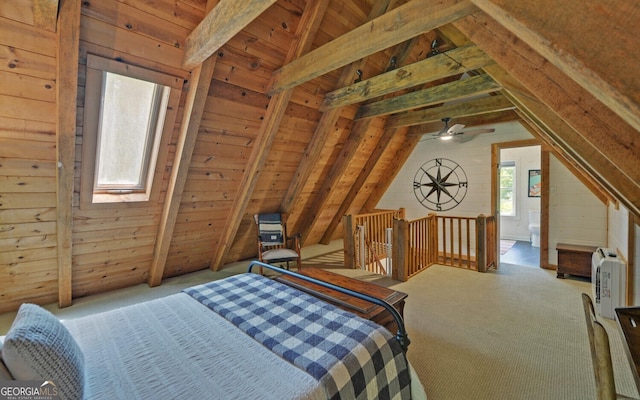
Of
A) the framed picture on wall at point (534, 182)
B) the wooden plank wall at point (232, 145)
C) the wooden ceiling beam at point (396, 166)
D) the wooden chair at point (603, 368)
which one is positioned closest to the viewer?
the wooden chair at point (603, 368)

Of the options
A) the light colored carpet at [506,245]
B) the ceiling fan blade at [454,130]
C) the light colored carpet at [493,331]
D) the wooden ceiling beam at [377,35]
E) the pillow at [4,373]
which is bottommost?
the light colored carpet at [493,331]

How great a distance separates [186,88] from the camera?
95.0 inches

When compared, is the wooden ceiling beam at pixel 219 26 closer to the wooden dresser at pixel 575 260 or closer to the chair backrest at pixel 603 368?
the chair backrest at pixel 603 368

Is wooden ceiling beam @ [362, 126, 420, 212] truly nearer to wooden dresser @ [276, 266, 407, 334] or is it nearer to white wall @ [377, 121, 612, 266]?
white wall @ [377, 121, 612, 266]

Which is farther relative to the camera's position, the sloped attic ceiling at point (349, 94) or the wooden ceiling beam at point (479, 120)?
the wooden ceiling beam at point (479, 120)

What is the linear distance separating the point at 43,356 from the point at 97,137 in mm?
1874

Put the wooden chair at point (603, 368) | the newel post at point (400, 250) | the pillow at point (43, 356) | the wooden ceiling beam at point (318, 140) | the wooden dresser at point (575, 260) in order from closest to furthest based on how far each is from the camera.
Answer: the wooden chair at point (603, 368) < the pillow at point (43, 356) < the wooden ceiling beam at point (318, 140) < the wooden dresser at point (575, 260) < the newel post at point (400, 250)

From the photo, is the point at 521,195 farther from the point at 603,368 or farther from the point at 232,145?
the point at 603,368

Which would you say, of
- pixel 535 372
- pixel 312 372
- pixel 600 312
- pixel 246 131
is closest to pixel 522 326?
pixel 535 372

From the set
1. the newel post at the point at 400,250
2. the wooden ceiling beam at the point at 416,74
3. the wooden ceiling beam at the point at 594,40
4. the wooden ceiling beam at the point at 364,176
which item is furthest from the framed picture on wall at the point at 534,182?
the wooden ceiling beam at the point at 594,40

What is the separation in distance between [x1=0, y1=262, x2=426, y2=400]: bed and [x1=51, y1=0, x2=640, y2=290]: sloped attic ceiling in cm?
122

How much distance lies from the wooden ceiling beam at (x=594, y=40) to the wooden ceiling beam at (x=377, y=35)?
1.05 meters

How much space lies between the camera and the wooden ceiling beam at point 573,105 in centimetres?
99

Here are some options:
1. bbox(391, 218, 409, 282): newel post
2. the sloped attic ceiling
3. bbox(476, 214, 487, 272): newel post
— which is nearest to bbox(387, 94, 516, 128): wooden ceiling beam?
the sloped attic ceiling
